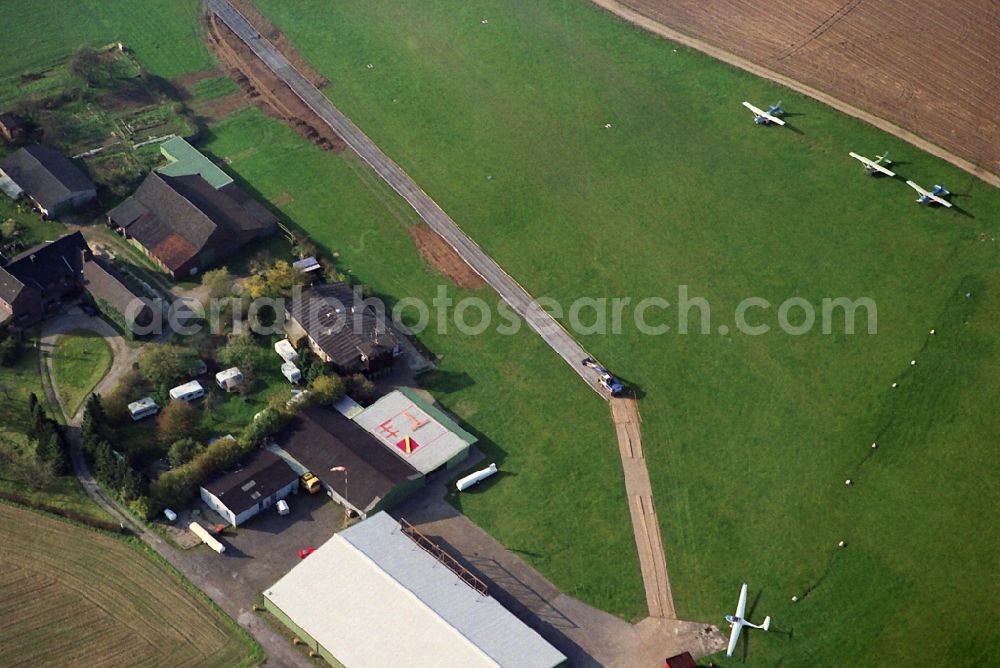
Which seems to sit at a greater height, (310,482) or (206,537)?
(206,537)

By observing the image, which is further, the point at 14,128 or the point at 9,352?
the point at 14,128

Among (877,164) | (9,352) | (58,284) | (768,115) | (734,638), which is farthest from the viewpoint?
(768,115)

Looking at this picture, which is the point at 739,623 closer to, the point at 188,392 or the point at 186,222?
the point at 188,392

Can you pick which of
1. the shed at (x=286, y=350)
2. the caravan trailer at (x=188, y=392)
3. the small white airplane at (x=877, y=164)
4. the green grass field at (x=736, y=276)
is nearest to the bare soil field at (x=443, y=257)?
the green grass field at (x=736, y=276)

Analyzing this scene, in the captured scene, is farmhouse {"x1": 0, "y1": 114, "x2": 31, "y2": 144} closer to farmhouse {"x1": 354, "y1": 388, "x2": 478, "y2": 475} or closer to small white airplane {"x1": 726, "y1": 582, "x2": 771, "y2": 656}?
farmhouse {"x1": 354, "y1": 388, "x2": 478, "y2": 475}

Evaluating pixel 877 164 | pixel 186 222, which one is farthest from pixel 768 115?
pixel 186 222

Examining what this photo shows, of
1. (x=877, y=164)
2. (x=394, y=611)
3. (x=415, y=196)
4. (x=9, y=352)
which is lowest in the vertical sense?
(x=877, y=164)

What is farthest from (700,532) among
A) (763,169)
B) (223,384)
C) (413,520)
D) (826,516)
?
(763,169)
